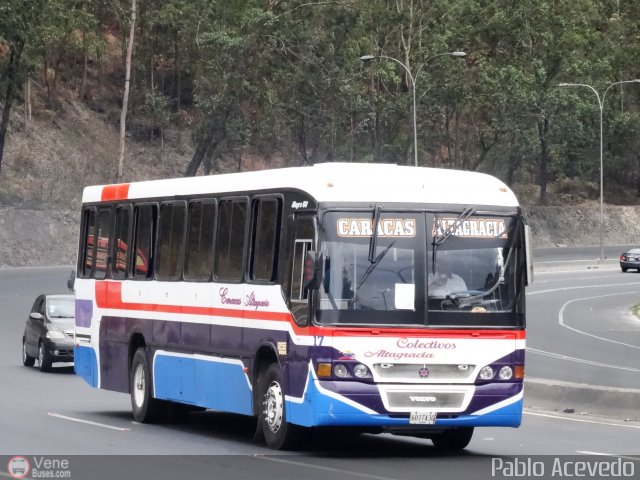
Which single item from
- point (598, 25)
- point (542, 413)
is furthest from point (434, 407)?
point (598, 25)

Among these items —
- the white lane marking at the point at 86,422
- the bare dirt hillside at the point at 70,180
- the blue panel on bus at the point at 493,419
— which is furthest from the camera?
the bare dirt hillside at the point at 70,180

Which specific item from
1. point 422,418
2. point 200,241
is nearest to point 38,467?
point 422,418

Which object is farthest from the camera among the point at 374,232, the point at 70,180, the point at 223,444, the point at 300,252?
the point at 70,180

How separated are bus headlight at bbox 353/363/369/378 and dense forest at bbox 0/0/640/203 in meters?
58.9

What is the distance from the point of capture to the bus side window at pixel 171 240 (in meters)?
17.2

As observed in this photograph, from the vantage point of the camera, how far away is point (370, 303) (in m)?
13.7

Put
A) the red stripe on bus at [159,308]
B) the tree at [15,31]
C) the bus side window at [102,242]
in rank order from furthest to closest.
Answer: the tree at [15,31] → the bus side window at [102,242] → the red stripe on bus at [159,308]

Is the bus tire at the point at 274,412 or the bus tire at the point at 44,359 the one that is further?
the bus tire at the point at 44,359

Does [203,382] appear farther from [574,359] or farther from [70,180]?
[70,180]

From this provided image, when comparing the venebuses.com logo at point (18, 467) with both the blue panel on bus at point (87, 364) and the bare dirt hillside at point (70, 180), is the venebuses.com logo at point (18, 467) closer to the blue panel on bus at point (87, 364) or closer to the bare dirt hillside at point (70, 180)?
the blue panel on bus at point (87, 364)

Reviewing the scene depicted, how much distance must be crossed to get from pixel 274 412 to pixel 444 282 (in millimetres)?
2221

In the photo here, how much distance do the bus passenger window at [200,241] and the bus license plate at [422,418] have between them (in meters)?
3.70

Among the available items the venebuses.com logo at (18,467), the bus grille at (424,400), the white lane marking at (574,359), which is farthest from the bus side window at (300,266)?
the white lane marking at (574,359)

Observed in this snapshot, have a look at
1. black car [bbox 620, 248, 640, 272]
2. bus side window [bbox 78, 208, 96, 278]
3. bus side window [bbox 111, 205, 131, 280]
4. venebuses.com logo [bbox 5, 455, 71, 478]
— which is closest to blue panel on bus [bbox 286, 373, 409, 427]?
venebuses.com logo [bbox 5, 455, 71, 478]
